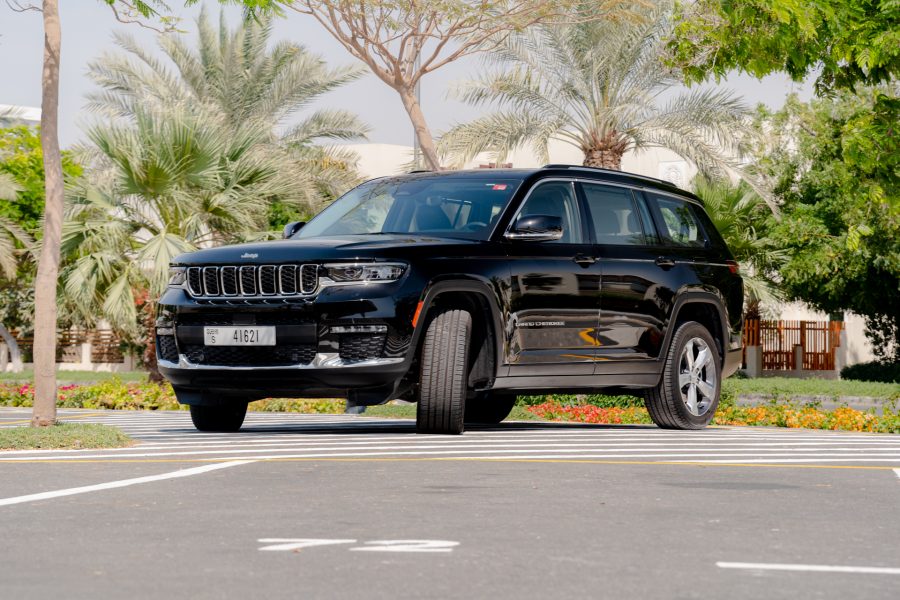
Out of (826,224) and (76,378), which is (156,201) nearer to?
(76,378)

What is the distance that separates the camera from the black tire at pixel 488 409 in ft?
43.3

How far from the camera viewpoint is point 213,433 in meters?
11.3

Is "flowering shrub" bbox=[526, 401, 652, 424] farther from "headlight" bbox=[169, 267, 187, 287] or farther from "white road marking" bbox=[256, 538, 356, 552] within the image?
"white road marking" bbox=[256, 538, 356, 552]

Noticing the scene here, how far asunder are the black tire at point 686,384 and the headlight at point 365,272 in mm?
3039

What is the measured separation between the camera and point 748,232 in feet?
113

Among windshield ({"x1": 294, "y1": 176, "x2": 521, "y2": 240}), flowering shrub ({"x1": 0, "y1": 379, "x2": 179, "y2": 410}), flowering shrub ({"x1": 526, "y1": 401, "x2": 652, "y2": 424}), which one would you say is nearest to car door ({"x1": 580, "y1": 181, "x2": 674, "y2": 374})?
windshield ({"x1": 294, "y1": 176, "x2": 521, "y2": 240})

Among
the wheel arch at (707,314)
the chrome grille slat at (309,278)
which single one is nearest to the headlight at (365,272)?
the chrome grille slat at (309,278)

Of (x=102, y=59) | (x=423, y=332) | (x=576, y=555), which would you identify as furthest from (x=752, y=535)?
(x=102, y=59)

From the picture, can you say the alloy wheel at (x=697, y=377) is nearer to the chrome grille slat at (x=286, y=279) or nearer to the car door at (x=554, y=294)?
the car door at (x=554, y=294)

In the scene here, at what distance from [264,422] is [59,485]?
5.88m

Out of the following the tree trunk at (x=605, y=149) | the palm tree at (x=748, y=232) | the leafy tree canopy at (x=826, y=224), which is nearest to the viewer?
the tree trunk at (x=605, y=149)

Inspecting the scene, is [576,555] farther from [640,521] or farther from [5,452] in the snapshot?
[5,452]

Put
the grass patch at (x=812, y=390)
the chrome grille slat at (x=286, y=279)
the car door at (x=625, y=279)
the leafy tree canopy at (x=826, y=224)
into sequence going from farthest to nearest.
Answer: the leafy tree canopy at (x=826, y=224) → the grass patch at (x=812, y=390) → the car door at (x=625, y=279) → the chrome grille slat at (x=286, y=279)

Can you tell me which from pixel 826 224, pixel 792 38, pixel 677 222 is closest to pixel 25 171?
pixel 826 224
